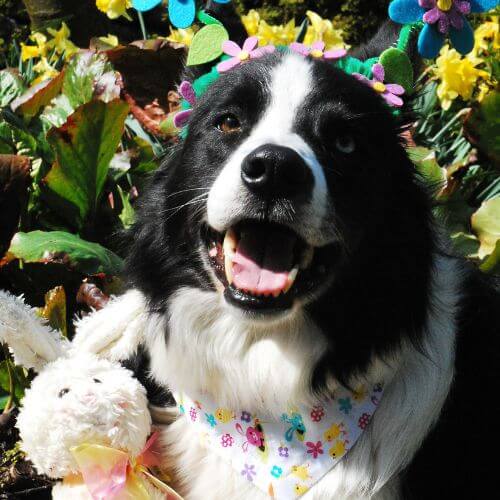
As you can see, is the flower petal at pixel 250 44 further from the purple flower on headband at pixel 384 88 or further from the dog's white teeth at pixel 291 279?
the dog's white teeth at pixel 291 279

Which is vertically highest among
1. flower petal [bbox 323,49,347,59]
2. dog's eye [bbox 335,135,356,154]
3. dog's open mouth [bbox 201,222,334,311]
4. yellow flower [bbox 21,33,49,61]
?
flower petal [bbox 323,49,347,59]

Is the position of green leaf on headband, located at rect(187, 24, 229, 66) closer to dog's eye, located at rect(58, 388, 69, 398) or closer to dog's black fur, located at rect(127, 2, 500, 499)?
dog's black fur, located at rect(127, 2, 500, 499)

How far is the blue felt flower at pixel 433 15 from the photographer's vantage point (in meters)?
2.15

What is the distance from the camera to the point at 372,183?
2.08 meters

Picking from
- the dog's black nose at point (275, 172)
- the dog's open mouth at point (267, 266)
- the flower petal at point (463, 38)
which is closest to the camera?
the dog's black nose at point (275, 172)

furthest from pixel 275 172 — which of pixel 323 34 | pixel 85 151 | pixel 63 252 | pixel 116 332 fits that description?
pixel 323 34

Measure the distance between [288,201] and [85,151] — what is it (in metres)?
1.63

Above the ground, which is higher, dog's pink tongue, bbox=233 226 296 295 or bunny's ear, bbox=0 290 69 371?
dog's pink tongue, bbox=233 226 296 295

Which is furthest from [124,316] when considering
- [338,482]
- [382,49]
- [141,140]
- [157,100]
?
[157,100]

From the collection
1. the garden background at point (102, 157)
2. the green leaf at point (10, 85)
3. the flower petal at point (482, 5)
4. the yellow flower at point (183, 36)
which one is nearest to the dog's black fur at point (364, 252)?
the flower petal at point (482, 5)

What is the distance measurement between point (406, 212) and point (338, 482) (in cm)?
83

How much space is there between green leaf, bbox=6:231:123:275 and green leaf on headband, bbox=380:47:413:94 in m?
1.36

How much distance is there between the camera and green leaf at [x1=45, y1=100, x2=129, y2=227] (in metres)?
3.10

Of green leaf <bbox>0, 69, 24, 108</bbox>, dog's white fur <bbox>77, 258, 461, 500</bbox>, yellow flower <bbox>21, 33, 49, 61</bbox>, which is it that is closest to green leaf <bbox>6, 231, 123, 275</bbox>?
dog's white fur <bbox>77, 258, 461, 500</bbox>
